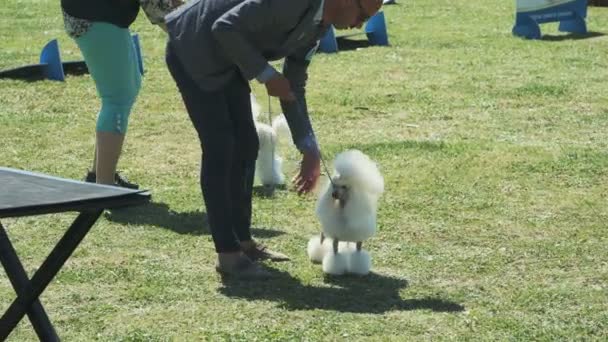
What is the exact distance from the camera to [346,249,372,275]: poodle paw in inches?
217

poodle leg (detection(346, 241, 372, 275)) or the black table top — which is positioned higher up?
the black table top

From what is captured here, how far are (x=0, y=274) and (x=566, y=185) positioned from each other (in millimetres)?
3394

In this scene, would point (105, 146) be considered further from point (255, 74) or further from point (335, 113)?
point (335, 113)

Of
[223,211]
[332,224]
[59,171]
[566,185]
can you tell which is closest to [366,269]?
[332,224]

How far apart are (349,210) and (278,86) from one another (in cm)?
72

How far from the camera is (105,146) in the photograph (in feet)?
21.6

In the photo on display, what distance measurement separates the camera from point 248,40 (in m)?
4.97

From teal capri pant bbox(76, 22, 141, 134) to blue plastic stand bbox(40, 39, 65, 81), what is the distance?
423 centimetres

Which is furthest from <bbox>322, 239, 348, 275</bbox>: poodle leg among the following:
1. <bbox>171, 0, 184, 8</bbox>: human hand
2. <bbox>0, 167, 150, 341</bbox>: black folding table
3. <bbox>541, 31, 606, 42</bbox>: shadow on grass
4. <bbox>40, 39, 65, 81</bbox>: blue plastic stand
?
<bbox>541, 31, 606, 42</bbox>: shadow on grass

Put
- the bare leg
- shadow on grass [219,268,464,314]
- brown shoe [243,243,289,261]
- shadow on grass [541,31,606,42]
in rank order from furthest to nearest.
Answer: shadow on grass [541,31,606,42] < the bare leg < brown shoe [243,243,289,261] < shadow on grass [219,268,464,314]

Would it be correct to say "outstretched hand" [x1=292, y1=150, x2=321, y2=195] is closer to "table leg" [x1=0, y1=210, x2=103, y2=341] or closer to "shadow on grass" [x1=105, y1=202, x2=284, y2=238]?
"shadow on grass" [x1=105, y1=202, x2=284, y2=238]

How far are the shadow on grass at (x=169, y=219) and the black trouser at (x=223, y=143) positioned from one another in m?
0.72

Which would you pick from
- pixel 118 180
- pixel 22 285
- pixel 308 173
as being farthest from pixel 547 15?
pixel 22 285

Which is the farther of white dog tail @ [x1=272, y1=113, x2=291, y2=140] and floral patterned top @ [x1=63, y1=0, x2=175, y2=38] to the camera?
white dog tail @ [x1=272, y1=113, x2=291, y2=140]
